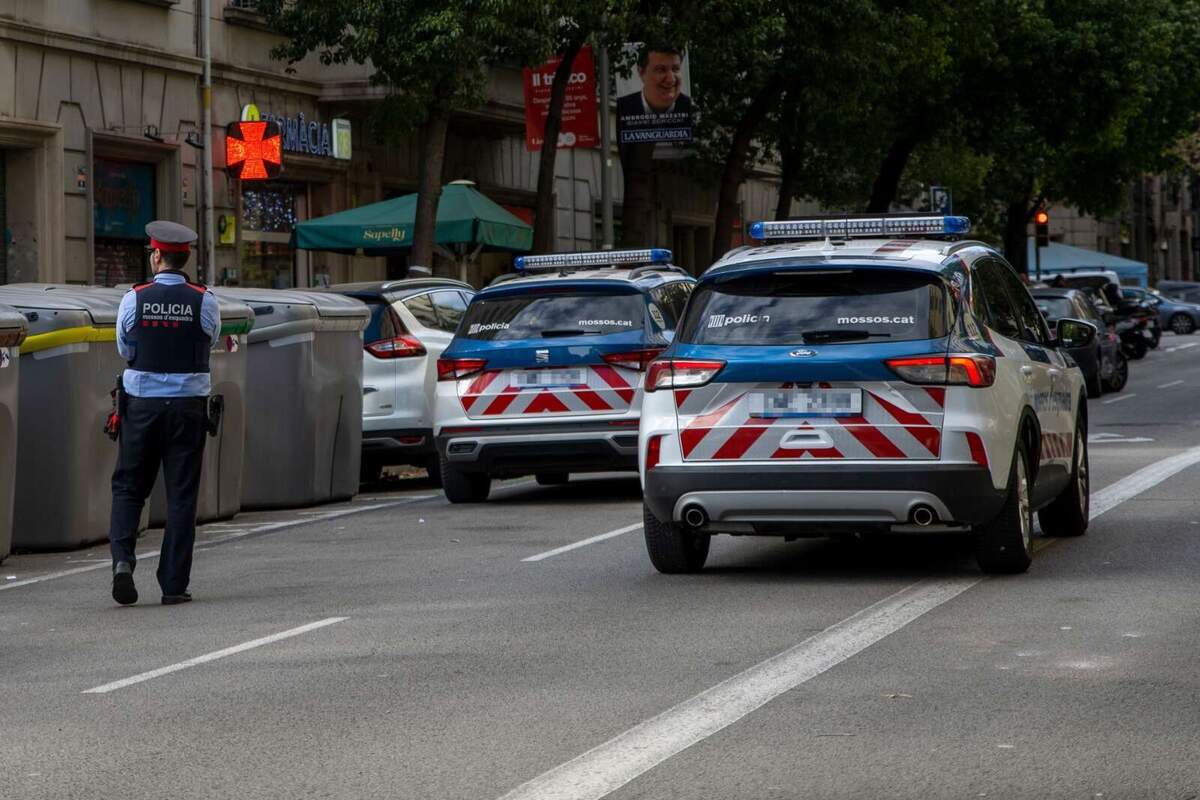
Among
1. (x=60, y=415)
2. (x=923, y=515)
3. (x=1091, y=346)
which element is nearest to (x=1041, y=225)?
(x=1091, y=346)

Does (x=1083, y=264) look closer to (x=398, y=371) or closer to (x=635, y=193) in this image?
(x=635, y=193)

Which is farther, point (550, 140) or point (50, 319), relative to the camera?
point (550, 140)

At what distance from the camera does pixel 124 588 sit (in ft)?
34.4

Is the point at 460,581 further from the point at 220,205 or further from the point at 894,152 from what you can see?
the point at 894,152

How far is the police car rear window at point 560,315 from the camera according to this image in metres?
15.1

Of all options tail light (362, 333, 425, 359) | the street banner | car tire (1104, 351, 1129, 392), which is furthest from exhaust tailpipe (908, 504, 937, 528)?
car tire (1104, 351, 1129, 392)

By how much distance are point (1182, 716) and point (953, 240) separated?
17.4ft

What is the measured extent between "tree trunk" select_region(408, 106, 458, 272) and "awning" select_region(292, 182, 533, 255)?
1660mm

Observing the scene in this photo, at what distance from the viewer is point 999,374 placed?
34.3 ft

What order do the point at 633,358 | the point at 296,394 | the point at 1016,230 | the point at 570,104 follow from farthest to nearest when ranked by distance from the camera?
the point at 1016,230
the point at 570,104
the point at 296,394
the point at 633,358

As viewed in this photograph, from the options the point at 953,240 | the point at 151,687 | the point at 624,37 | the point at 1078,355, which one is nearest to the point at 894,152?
the point at 1078,355

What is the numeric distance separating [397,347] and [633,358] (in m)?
3.34

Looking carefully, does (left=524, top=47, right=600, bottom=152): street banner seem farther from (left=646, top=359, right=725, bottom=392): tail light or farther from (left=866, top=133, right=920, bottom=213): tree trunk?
(left=646, top=359, right=725, bottom=392): tail light

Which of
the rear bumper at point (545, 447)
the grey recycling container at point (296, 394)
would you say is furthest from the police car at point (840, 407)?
the grey recycling container at point (296, 394)
